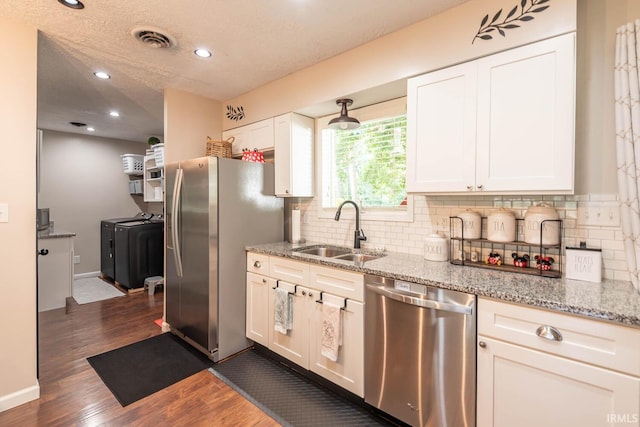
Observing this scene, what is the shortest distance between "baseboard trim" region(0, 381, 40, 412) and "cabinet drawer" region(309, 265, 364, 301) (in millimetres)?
1998

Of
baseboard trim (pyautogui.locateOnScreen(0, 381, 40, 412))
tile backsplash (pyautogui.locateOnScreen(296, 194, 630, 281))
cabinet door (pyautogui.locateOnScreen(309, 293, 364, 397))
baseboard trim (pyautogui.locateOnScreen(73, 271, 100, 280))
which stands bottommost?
baseboard trim (pyautogui.locateOnScreen(0, 381, 40, 412))

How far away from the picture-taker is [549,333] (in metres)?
1.27

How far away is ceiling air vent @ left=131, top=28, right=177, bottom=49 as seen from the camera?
2.13 meters

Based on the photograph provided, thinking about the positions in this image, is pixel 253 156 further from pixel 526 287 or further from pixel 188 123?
pixel 526 287

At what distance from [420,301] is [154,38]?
8.29ft

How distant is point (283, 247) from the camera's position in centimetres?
269

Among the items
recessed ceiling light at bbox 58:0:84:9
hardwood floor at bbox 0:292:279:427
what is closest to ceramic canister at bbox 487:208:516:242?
hardwood floor at bbox 0:292:279:427

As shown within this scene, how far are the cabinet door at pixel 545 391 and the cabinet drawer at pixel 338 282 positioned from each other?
73 centimetres

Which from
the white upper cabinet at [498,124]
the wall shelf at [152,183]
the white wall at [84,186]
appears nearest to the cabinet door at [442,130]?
the white upper cabinet at [498,124]

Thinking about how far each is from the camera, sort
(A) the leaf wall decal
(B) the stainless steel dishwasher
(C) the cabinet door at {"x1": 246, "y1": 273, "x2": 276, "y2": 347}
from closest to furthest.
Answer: (B) the stainless steel dishwasher → (A) the leaf wall decal → (C) the cabinet door at {"x1": 246, "y1": 273, "x2": 276, "y2": 347}

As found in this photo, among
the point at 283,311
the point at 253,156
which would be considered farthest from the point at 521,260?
the point at 253,156

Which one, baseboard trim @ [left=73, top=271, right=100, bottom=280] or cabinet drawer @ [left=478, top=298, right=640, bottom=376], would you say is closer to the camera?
cabinet drawer @ [left=478, top=298, right=640, bottom=376]

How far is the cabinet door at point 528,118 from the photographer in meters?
1.50

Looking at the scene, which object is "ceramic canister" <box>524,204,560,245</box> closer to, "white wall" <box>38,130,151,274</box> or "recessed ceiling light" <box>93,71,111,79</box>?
"recessed ceiling light" <box>93,71,111,79</box>
